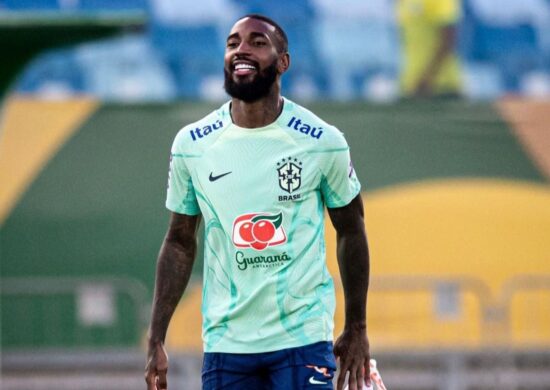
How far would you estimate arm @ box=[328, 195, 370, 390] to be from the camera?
17.0 ft

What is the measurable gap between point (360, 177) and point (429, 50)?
1.64 metres

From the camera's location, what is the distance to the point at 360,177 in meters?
13.1

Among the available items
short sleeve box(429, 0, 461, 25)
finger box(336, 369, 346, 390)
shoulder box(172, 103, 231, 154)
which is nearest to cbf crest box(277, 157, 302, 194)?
shoulder box(172, 103, 231, 154)

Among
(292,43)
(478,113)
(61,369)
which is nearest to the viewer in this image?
(61,369)

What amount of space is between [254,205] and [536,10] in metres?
10.0

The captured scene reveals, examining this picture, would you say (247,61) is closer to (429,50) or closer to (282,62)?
(282,62)

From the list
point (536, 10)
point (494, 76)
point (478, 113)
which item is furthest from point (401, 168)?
point (536, 10)

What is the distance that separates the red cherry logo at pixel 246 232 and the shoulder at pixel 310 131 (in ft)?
1.37

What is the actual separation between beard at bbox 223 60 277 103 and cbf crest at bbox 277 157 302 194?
0.96 ft

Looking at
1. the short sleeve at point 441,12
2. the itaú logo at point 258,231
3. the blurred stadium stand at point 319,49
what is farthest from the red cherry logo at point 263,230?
the short sleeve at point 441,12

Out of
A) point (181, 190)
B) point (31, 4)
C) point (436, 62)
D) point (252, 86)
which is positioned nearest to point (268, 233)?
point (181, 190)

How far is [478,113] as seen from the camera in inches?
516

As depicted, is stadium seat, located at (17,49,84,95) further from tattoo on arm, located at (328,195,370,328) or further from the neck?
tattoo on arm, located at (328,195,370,328)

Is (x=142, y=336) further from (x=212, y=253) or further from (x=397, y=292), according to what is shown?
(x=212, y=253)
